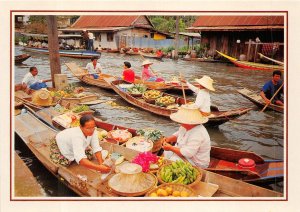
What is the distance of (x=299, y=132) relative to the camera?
4848 mm

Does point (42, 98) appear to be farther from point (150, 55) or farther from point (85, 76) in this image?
point (150, 55)

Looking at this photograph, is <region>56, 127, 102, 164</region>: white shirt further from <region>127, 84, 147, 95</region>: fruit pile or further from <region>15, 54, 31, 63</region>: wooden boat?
<region>127, 84, 147, 95</region>: fruit pile

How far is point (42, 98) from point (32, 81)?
1.52 feet

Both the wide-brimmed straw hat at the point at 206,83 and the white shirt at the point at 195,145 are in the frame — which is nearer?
the white shirt at the point at 195,145

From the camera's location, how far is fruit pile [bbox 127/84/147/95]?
8537mm

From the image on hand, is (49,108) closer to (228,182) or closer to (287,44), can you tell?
(228,182)

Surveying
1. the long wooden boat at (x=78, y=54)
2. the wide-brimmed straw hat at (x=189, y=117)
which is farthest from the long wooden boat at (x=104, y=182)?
the long wooden boat at (x=78, y=54)

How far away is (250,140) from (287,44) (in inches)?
111

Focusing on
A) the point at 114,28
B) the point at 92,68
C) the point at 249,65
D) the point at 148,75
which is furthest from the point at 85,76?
the point at 249,65

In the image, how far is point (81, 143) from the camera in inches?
177

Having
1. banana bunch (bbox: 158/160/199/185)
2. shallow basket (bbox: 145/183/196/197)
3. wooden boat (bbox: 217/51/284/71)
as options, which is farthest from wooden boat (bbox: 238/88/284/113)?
shallow basket (bbox: 145/183/196/197)

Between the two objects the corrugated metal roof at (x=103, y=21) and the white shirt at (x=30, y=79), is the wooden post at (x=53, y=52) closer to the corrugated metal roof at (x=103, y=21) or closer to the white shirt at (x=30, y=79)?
the white shirt at (x=30, y=79)

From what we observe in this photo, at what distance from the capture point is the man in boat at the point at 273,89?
6.12 m

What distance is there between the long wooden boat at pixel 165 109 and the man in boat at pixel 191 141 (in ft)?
6.89
